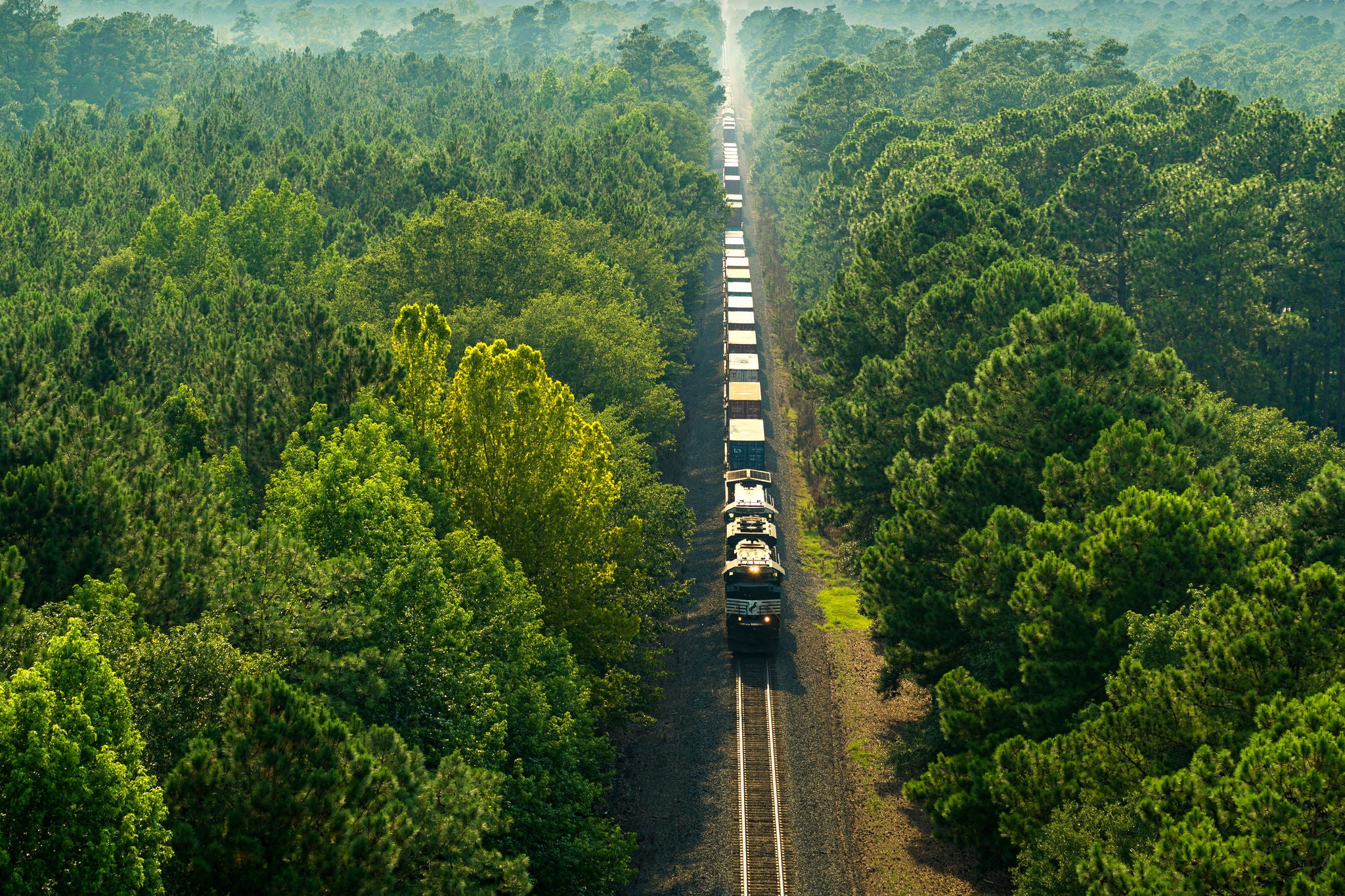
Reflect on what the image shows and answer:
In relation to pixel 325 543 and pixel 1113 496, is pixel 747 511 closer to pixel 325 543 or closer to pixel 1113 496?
pixel 1113 496

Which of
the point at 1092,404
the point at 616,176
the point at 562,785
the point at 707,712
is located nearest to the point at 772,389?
the point at 616,176

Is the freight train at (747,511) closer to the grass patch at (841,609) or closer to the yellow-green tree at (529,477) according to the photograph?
the grass patch at (841,609)

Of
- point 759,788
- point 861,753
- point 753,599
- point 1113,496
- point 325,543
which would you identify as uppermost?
point 325,543

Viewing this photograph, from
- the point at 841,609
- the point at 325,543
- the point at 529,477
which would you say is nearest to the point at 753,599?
the point at 841,609

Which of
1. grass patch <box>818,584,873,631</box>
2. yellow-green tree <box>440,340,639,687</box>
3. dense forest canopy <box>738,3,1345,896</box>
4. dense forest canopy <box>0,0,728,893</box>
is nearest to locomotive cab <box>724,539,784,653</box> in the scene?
dense forest canopy <box>0,0,728,893</box>

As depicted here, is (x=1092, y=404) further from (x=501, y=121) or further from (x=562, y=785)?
(x=501, y=121)

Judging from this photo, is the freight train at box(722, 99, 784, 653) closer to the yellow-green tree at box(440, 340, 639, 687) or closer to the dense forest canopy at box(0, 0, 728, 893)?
the dense forest canopy at box(0, 0, 728, 893)
